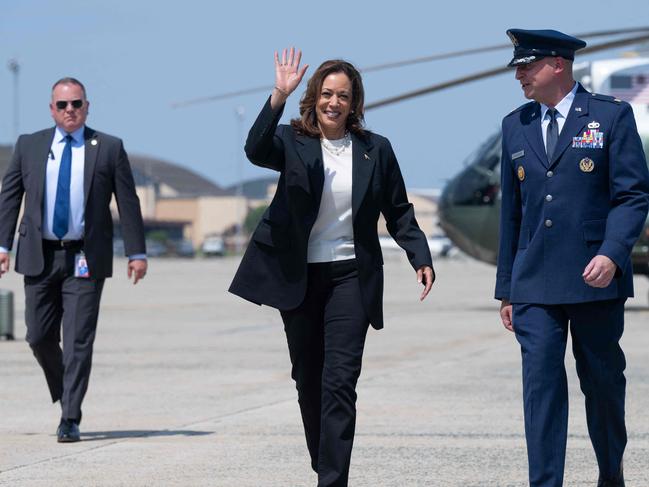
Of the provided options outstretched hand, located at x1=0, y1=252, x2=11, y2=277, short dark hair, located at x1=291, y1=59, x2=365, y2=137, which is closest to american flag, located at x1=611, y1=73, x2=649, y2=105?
outstretched hand, located at x1=0, y1=252, x2=11, y2=277

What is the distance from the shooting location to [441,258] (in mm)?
89375

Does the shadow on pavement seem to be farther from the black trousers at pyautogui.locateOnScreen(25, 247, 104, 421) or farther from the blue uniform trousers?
→ the blue uniform trousers

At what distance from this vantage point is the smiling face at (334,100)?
19.5ft

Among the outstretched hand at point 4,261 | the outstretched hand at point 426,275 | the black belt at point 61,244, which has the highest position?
the outstretched hand at point 426,275

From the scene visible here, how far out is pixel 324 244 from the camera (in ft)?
19.6

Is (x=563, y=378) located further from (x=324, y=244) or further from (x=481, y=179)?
(x=481, y=179)

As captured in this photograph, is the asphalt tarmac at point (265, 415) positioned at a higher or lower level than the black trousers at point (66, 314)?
lower

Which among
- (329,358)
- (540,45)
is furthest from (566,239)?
(329,358)

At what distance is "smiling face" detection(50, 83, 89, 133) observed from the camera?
8203 millimetres

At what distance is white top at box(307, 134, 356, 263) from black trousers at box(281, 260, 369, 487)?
44mm

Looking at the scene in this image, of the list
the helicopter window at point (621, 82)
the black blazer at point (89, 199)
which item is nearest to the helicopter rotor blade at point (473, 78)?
the helicopter window at point (621, 82)

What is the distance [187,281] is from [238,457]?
32.6 metres

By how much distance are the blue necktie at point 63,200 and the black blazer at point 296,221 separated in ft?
7.67

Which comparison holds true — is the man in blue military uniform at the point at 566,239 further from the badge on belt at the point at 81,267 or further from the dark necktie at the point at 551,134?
the badge on belt at the point at 81,267
